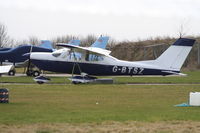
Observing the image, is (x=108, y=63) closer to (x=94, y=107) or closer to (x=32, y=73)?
(x=32, y=73)

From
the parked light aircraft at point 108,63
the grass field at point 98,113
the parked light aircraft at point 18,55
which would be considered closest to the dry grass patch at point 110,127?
the grass field at point 98,113

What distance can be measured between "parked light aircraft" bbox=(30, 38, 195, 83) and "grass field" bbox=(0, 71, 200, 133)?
325 inches

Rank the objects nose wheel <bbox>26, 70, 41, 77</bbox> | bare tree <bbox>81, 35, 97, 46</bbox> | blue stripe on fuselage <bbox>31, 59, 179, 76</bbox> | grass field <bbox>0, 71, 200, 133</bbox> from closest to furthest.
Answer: grass field <bbox>0, 71, 200, 133</bbox>, blue stripe on fuselage <bbox>31, 59, 179, 76</bbox>, nose wheel <bbox>26, 70, 41, 77</bbox>, bare tree <bbox>81, 35, 97, 46</bbox>

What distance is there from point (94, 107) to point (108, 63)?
1646 centimetres

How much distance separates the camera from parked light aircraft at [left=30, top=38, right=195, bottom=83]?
110ft

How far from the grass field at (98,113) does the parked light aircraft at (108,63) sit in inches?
325

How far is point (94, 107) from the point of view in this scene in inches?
760

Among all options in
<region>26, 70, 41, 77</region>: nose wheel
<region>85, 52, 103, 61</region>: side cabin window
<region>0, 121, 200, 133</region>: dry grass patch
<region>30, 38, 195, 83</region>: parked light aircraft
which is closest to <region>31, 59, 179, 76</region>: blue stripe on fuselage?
<region>30, 38, 195, 83</region>: parked light aircraft

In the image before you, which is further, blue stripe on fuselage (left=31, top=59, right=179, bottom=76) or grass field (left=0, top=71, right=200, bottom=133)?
blue stripe on fuselage (left=31, top=59, right=179, bottom=76)

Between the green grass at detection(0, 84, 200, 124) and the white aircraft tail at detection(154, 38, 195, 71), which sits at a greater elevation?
the white aircraft tail at detection(154, 38, 195, 71)

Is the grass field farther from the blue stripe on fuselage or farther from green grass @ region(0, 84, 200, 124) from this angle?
the blue stripe on fuselage

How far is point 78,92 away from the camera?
86.8 feet

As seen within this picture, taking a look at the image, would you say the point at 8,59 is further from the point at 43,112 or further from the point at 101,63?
the point at 43,112

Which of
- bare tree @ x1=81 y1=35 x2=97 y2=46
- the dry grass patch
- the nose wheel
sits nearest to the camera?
the dry grass patch
